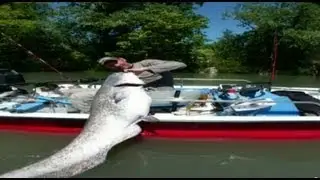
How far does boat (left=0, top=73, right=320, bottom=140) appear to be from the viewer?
645 centimetres

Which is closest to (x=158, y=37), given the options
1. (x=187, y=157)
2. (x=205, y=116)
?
(x=205, y=116)

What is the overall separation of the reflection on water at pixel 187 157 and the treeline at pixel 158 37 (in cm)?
1245

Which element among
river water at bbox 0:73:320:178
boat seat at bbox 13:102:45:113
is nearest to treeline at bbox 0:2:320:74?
boat seat at bbox 13:102:45:113

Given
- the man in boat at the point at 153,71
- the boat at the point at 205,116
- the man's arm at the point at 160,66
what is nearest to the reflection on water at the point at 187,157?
the boat at the point at 205,116

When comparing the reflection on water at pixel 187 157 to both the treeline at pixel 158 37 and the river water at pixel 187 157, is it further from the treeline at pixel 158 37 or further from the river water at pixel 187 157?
the treeline at pixel 158 37

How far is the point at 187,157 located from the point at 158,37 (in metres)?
13.2

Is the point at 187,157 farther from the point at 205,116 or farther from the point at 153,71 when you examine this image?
the point at 153,71

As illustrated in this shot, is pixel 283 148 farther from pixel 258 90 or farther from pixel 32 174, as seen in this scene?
pixel 32 174

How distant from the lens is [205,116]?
652cm

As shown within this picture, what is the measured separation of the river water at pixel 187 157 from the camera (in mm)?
5426

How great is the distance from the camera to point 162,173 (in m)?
5.36

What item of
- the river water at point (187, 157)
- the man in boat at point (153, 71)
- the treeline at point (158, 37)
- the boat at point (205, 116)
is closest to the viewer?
the river water at point (187, 157)

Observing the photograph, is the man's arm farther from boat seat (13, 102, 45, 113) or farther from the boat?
boat seat (13, 102, 45, 113)

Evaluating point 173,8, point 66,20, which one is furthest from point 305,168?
point 66,20
